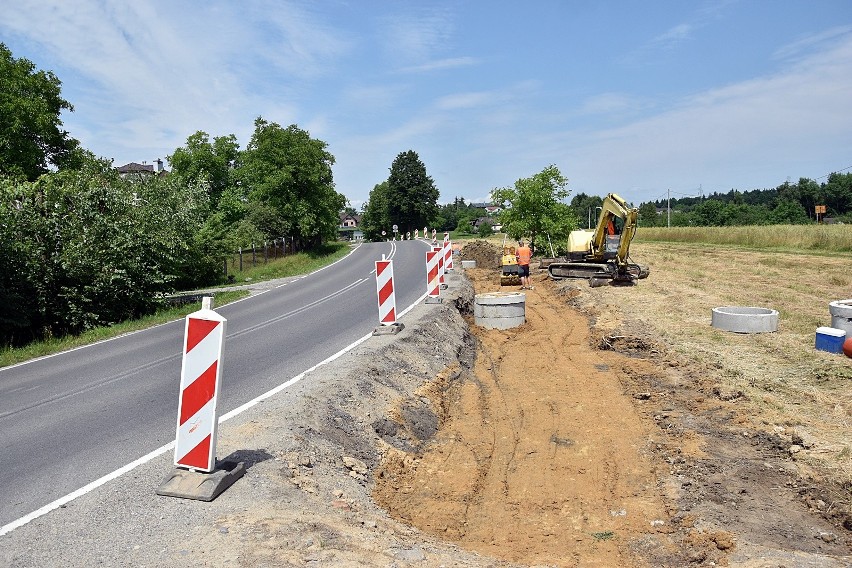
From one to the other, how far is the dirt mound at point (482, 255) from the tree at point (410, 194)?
51.1 metres

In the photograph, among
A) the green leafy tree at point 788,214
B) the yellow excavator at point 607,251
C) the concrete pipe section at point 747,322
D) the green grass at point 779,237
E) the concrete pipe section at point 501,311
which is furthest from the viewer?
the green leafy tree at point 788,214

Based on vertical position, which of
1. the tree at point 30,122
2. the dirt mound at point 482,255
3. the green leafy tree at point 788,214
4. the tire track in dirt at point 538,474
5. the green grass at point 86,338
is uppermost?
the tree at point 30,122

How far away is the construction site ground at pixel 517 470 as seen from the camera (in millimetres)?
4043

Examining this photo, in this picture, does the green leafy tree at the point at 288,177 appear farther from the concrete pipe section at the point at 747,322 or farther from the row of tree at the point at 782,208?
the row of tree at the point at 782,208

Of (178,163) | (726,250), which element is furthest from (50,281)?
(178,163)

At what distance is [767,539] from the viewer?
4.78m

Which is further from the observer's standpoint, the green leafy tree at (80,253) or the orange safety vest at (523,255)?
the orange safety vest at (523,255)

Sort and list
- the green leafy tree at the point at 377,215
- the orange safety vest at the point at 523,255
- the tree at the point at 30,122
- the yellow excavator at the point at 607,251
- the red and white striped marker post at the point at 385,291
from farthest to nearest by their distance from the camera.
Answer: the green leafy tree at the point at 377,215 < the tree at the point at 30,122 < the orange safety vest at the point at 523,255 < the yellow excavator at the point at 607,251 < the red and white striped marker post at the point at 385,291

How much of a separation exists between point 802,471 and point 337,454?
4.66m

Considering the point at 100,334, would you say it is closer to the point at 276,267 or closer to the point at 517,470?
the point at 517,470

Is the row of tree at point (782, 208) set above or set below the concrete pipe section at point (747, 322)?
above

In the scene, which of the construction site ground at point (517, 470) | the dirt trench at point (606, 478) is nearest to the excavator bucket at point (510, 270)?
the construction site ground at point (517, 470)

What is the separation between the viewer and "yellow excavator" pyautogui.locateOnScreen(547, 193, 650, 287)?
20.5 metres

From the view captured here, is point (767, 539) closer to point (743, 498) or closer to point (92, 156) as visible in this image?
point (743, 498)
